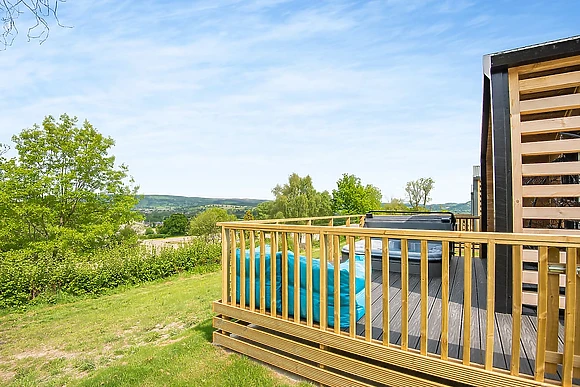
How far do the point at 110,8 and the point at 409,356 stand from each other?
5402mm

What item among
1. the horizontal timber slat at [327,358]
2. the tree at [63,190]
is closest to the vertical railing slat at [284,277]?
the horizontal timber slat at [327,358]

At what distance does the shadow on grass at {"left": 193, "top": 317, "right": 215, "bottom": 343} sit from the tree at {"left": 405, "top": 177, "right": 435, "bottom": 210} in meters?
20.2

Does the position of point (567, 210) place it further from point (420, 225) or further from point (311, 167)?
point (311, 167)

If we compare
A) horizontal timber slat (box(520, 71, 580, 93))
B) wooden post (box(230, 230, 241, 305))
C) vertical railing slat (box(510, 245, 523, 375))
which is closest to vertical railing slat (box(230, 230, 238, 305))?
wooden post (box(230, 230, 241, 305))

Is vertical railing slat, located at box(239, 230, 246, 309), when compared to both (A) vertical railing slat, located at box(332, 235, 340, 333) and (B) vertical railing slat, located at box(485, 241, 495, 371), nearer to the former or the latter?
(A) vertical railing slat, located at box(332, 235, 340, 333)

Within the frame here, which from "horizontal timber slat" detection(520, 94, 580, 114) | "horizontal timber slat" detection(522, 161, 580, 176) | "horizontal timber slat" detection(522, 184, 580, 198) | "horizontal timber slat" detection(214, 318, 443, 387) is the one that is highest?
"horizontal timber slat" detection(520, 94, 580, 114)

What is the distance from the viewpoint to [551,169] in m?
3.04

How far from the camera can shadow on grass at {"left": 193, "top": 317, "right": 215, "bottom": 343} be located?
402 cm

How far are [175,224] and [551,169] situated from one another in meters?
31.3

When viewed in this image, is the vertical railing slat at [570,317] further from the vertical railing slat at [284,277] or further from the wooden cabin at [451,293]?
the vertical railing slat at [284,277]

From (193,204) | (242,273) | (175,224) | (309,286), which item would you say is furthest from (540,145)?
(193,204)

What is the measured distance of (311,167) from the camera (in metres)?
36.2

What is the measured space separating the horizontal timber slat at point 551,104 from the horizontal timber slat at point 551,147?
316 millimetres

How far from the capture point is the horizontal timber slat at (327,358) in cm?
238
